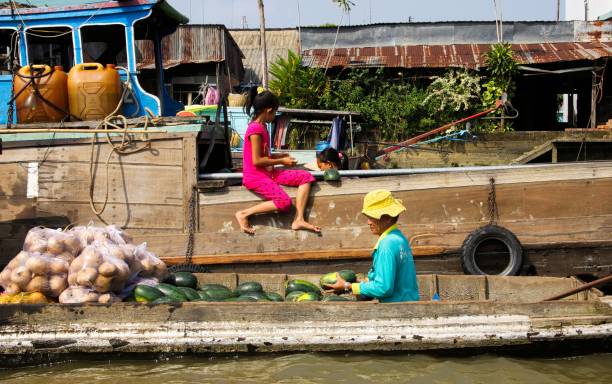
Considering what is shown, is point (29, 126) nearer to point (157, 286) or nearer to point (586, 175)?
point (157, 286)

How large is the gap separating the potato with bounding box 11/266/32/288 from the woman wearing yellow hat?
2422 mm

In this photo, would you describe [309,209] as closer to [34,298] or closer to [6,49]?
[34,298]

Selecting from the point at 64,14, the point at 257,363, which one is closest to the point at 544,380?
the point at 257,363

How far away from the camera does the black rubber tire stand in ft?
21.1

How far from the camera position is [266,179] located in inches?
261

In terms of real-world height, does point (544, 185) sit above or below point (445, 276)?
above

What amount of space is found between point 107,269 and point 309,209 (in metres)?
2.20

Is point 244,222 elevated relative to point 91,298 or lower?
elevated

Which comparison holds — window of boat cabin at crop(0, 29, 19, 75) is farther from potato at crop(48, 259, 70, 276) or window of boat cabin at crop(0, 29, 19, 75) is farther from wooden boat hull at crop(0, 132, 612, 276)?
potato at crop(48, 259, 70, 276)

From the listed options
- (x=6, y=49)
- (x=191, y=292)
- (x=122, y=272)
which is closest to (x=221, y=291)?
(x=191, y=292)

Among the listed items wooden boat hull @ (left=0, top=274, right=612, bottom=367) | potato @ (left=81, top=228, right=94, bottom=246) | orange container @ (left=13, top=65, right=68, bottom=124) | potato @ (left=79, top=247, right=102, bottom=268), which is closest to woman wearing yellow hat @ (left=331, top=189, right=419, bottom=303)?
wooden boat hull @ (left=0, top=274, right=612, bottom=367)

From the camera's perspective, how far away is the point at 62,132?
6.76 metres

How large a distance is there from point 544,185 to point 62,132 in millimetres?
4626

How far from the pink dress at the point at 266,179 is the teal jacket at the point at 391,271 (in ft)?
6.70
